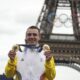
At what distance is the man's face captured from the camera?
20.2ft

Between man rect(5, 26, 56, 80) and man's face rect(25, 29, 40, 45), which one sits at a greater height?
man's face rect(25, 29, 40, 45)

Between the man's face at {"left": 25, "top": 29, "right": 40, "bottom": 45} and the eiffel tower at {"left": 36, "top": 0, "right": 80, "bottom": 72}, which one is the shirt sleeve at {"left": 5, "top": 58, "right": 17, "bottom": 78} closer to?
the man's face at {"left": 25, "top": 29, "right": 40, "bottom": 45}

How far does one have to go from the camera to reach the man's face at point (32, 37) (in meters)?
6.15

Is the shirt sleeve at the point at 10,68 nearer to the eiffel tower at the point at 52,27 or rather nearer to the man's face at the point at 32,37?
the man's face at the point at 32,37

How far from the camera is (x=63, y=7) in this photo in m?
61.1

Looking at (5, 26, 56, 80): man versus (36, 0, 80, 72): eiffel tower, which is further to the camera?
(36, 0, 80, 72): eiffel tower

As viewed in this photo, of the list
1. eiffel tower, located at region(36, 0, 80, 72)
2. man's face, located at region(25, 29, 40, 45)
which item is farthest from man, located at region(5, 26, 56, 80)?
eiffel tower, located at region(36, 0, 80, 72)

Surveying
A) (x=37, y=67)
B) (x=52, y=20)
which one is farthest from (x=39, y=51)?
(x=52, y=20)

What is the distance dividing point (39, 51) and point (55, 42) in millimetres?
50930

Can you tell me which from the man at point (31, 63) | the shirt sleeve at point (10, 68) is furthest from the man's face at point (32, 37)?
the shirt sleeve at point (10, 68)

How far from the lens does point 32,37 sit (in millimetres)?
6168

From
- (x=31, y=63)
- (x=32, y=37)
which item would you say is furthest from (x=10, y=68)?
(x=32, y=37)

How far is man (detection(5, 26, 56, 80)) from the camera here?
19.9 feet

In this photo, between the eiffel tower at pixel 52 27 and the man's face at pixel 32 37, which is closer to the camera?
the man's face at pixel 32 37
